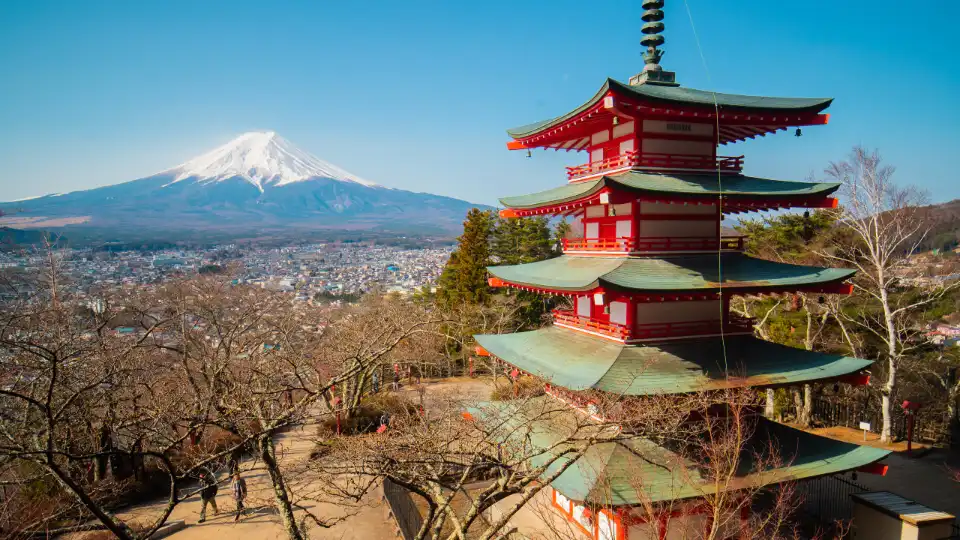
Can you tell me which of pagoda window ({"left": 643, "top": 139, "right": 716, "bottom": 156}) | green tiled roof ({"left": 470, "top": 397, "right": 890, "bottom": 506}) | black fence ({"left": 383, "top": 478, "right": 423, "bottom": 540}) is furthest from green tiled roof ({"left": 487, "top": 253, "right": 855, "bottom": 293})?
black fence ({"left": 383, "top": 478, "right": 423, "bottom": 540})

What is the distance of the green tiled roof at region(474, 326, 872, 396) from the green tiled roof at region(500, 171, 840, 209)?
3.35 metres

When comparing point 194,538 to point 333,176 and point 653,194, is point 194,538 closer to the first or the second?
point 653,194

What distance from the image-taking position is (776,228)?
2542cm

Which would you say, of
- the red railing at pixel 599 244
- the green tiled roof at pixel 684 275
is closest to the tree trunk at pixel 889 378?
the green tiled roof at pixel 684 275

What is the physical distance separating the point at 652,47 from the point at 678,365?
8.21 metres

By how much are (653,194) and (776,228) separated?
1867 centimetres

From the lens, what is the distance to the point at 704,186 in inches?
444

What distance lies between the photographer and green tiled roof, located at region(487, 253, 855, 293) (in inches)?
411

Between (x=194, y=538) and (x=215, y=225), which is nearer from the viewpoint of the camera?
(x=194, y=538)

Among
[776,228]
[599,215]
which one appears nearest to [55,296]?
[599,215]

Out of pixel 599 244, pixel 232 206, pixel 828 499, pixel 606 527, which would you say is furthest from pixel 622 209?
pixel 232 206

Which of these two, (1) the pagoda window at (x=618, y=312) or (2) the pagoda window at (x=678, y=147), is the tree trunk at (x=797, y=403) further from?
(2) the pagoda window at (x=678, y=147)

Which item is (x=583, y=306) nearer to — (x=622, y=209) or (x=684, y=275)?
(x=622, y=209)

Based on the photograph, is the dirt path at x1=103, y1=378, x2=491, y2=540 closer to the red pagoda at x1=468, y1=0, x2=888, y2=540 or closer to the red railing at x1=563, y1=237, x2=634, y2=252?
the red pagoda at x1=468, y1=0, x2=888, y2=540
